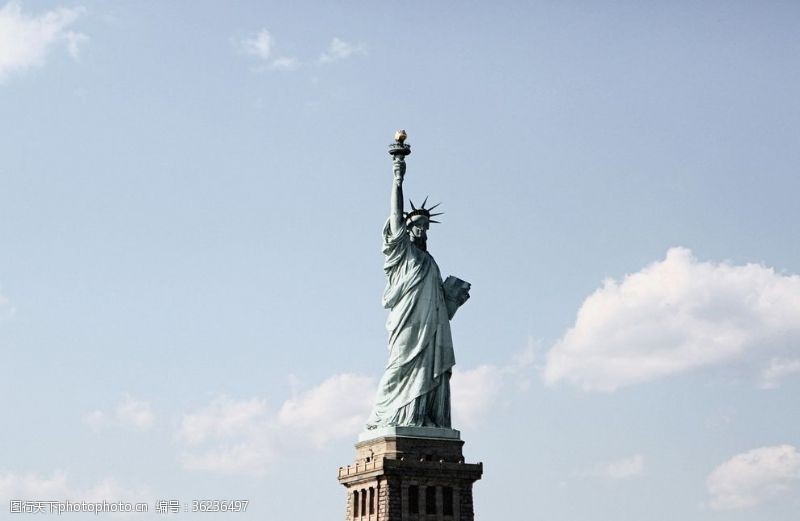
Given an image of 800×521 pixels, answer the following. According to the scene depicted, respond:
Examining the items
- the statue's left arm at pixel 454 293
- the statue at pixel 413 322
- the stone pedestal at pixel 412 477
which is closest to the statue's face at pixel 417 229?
the statue at pixel 413 322

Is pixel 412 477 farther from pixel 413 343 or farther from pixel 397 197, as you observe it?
pixel 397 197

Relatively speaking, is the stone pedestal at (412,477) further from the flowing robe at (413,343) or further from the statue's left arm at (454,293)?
the statue's left arm at (454,293)

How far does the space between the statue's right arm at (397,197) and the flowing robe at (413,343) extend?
0.48 m

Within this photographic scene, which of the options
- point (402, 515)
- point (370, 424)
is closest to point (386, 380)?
point (370, 424)

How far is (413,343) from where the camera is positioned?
102438 millimetres

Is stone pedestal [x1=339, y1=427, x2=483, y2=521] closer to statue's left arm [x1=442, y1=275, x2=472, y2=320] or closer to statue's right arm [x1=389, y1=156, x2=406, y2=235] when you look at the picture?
statue's left arm [x1=442, y1=275, x2=472, y2=320]

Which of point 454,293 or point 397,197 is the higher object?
point 397,197

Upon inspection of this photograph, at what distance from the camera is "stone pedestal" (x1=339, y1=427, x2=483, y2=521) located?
9812 cm

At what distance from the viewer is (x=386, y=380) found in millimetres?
102500

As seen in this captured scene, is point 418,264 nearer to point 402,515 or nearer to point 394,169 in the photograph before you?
point 394,169

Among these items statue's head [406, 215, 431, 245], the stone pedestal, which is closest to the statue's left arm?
statue's head [406, 215, 431, 245]

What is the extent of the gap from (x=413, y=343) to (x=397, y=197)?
9.88 metres

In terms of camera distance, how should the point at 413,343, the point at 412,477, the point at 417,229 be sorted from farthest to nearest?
the point at 417,229 < the point at 413,343 < the point at 412,477

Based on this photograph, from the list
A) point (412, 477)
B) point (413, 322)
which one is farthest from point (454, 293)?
point (412, 477)
